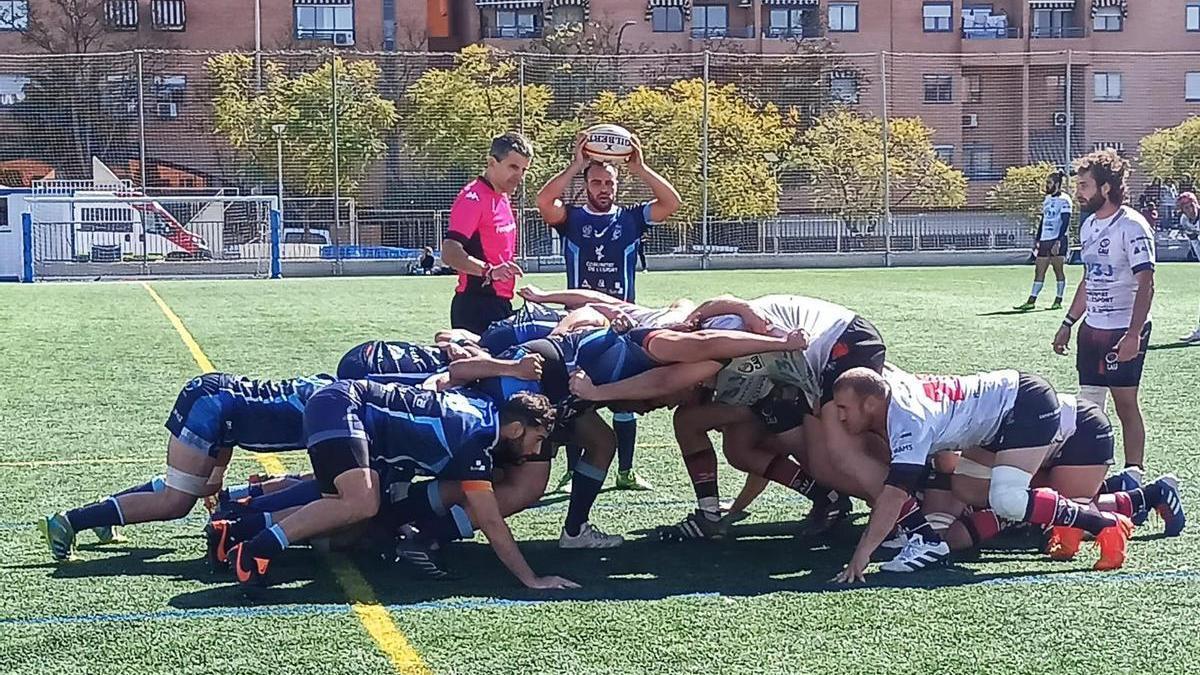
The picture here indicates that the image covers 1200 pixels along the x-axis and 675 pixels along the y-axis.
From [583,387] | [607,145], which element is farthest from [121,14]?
[583,387]

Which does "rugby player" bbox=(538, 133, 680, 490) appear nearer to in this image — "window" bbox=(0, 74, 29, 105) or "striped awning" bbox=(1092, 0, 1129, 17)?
"window" bbox=(0, 74, 29, 105)

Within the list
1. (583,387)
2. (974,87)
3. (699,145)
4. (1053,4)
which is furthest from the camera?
(1053,4)

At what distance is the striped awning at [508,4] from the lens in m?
51.9

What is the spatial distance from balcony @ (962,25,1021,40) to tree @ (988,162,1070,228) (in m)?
15.9

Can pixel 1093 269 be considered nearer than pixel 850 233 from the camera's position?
Yes

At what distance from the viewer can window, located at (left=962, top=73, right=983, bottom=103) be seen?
149 ft

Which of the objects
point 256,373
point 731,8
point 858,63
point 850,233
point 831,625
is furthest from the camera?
point 731,8

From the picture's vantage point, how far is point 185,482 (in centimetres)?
623

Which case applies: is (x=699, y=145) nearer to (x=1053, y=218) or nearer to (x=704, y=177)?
(x=704, y=177)

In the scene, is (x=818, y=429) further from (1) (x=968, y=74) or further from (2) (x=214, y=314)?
(1) (x=968, y=74)

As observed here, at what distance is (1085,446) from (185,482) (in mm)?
3757

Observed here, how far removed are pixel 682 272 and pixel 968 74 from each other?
65.0ft

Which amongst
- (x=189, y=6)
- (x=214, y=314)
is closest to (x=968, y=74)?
(x=189, y=6)

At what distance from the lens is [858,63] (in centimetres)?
4259
